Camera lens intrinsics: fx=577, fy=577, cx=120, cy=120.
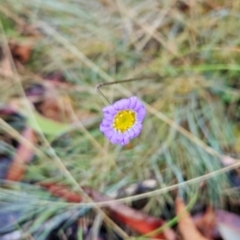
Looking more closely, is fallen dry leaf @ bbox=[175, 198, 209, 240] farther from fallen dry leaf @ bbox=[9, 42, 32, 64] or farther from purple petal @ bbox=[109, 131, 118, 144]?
fallen dry leaf @ bbox=[9, 42, 32, 64]

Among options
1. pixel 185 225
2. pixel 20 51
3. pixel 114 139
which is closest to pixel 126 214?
pixel 185 225

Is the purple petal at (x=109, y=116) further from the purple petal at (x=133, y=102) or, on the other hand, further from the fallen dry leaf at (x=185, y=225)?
the fallen dry leaf at (x=185, y=225)

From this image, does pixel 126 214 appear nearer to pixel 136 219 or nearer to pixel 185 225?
pixel 136 219

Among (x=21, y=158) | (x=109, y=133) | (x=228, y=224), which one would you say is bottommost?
(x=228, y=224)

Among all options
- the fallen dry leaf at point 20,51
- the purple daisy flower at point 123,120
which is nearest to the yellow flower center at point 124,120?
the purple daisy flower at point 123,120

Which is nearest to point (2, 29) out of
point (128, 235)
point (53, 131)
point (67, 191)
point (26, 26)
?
point (26, 26)

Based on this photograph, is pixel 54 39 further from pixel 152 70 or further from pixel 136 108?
pixel 136 108

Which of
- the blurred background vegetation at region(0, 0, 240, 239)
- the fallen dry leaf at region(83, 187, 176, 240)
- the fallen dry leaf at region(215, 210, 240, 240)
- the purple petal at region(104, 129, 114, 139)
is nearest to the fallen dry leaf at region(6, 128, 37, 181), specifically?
the blurred background vegetation at region(0, 0, 240, 239)
